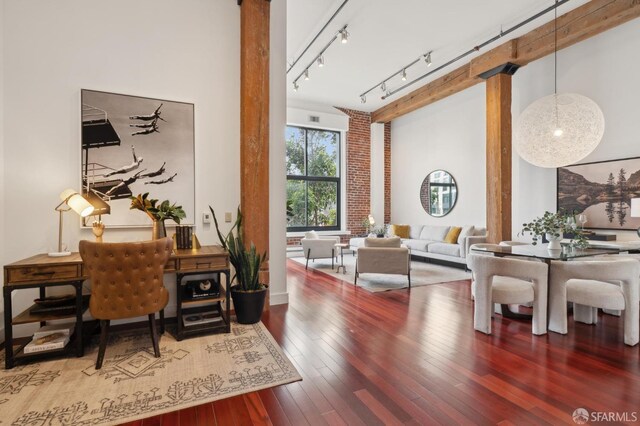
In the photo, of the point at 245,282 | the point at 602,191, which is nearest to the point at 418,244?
the point at 602,191

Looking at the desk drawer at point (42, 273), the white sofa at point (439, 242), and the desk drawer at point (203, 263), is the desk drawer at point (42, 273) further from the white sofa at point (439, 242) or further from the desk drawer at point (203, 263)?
the white sofa at point (439, 242)

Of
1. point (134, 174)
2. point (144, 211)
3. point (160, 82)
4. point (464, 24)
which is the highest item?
point (464, 24)

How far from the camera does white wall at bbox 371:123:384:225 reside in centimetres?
937

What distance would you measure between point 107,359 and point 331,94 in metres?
7.13

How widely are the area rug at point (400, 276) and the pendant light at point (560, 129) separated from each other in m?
2.49

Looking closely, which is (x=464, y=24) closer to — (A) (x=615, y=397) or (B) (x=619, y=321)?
(B) (x=619, y=321)

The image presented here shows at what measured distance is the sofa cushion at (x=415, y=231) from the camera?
8.07 metres

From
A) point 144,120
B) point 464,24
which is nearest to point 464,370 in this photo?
point 144,120

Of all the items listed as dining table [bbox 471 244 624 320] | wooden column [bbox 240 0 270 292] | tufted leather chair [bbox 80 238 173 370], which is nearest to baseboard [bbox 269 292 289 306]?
wooden column [bbox 240 0 270 292]

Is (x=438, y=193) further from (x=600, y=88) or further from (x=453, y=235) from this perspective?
(x=600, y=88)

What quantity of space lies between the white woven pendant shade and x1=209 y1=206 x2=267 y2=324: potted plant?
11.6ft

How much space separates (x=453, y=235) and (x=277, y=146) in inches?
187

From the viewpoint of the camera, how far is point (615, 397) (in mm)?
2016

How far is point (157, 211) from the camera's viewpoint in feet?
10.1
